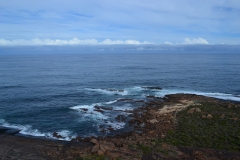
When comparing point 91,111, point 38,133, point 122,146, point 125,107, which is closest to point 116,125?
point 91,111

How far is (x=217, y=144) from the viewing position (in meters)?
35.0

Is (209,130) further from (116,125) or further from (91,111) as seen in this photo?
(91,111)

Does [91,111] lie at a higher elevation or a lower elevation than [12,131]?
higher

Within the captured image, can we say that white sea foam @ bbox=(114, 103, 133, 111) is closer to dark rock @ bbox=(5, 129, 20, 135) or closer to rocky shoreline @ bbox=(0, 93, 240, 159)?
rocky shoreline @ bbox=(0, 93, 240, 159)

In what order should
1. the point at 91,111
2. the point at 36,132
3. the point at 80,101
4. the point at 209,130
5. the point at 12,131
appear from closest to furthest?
1. the point at 209,130
2. the point at 12,131
3. the point at 36,132
4. the point at 91,111
5. the point at 80,101

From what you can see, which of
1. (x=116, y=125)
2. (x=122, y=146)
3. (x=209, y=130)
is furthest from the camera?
(x=116, y=125)

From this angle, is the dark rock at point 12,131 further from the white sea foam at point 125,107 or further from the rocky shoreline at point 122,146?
the white sea foam at point 125,107

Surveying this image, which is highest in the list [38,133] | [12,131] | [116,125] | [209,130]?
[209,130]

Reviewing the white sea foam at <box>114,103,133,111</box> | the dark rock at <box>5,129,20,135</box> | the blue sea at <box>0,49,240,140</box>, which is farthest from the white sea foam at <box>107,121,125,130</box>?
the dark rock at <box>5,129,20,135</box>

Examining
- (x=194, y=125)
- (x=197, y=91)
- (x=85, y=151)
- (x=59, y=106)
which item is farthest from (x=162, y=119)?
(x=197, y=91)

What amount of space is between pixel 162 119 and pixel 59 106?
29.6 meters

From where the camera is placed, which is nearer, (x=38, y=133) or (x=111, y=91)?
(x=38, y=133)

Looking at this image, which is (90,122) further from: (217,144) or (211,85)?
(211,85)

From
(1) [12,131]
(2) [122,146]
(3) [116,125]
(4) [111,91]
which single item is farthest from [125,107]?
(1) [12,131]
